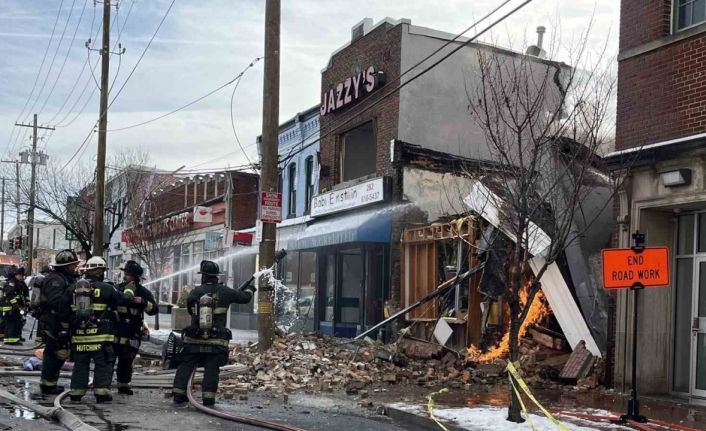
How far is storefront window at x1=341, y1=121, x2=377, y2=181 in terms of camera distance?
834 inches

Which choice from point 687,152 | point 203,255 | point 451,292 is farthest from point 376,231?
point 203,255

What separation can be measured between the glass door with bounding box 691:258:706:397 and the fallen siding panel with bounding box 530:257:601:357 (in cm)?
170

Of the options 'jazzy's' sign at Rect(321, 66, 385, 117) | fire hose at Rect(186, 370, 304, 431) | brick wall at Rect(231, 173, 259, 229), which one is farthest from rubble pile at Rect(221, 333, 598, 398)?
brick wall at Rect(231, 173, 259, 229)

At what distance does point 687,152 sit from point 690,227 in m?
1.42

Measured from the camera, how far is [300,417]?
356 inches

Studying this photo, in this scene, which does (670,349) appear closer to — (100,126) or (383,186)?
(383,186)

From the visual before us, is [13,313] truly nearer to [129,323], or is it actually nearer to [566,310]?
[129,323]

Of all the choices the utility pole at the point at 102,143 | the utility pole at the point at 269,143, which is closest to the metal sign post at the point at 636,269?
the utility pole at the point at 269,143

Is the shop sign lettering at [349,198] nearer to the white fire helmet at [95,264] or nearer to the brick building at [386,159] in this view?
the brick building at [386,159]

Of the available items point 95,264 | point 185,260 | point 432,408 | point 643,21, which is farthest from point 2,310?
point 185,260

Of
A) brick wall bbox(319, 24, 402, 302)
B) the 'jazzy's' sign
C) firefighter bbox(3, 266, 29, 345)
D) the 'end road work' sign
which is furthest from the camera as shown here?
the 'jazzy's' sign

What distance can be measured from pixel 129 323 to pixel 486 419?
15.7 feet

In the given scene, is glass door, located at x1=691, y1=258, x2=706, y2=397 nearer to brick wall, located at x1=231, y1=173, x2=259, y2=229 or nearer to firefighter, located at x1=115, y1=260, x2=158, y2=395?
firefighter, located at x1=115, y1=260, x2=158, y2=395

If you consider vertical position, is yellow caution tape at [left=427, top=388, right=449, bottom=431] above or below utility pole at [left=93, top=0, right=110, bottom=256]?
below
